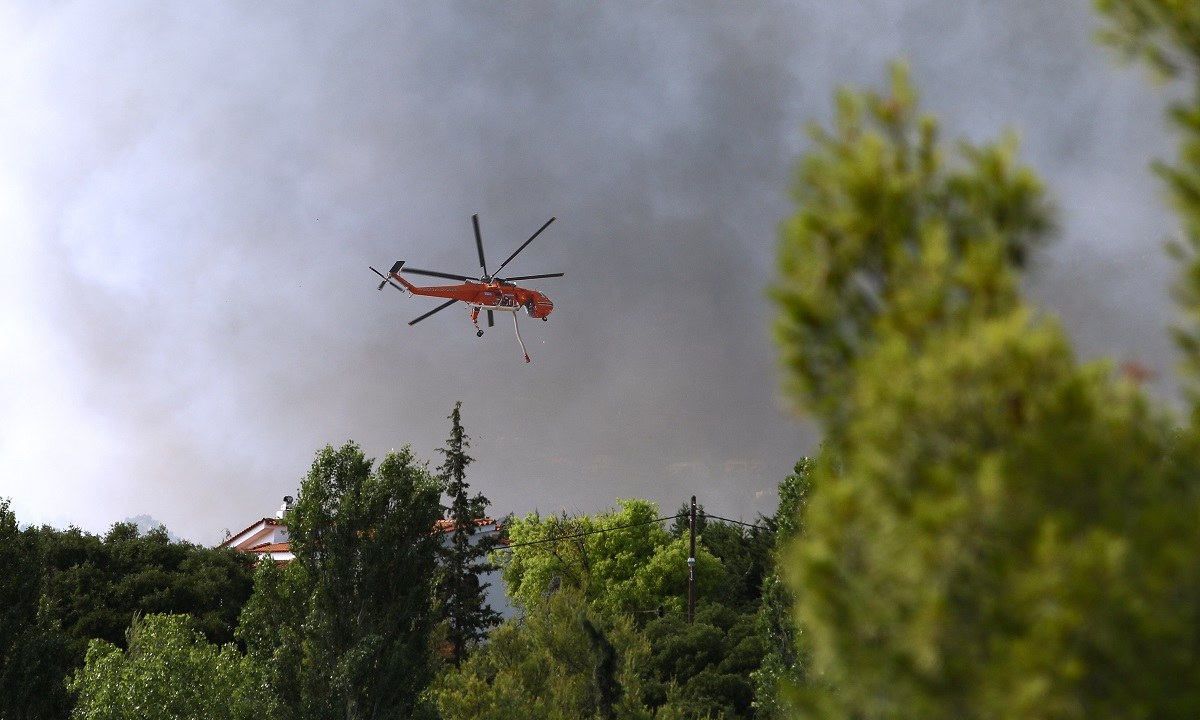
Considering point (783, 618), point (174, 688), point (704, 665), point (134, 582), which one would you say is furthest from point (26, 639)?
point (704, 665)

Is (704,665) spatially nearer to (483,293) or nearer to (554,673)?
(554,673)

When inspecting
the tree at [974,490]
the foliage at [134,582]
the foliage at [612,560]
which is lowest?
the tree at [974,490]

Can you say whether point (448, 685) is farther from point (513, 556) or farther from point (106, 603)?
point (513, 556)

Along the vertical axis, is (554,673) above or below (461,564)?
below

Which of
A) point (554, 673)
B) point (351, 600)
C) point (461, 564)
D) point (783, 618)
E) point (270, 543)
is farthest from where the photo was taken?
point (270, 543)

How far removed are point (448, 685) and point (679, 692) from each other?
829 centimetres

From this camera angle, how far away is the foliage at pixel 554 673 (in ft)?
77.8

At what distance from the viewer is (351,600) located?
733 inches

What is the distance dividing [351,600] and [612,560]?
41.7 m

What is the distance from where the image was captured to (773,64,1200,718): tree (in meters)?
2.05

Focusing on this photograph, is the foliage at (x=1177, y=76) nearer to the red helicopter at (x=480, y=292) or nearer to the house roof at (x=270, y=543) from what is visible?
the red helicopter at (x=480, y=292)

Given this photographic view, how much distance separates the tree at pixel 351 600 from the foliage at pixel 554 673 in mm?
3695

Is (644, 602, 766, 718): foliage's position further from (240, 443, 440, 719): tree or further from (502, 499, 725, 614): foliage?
(502, 499, 725, 614): foliage

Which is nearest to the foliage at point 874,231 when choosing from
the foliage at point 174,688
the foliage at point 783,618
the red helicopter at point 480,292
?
the foliage at point 783,618
